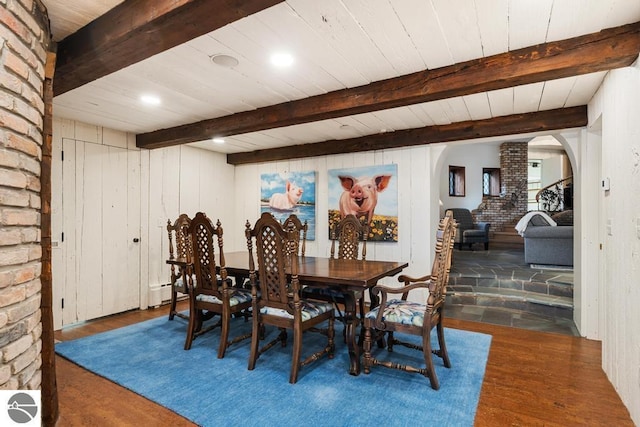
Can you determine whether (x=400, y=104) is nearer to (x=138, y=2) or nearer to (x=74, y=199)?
(x=138, y=2)

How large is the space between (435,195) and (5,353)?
4169 mm

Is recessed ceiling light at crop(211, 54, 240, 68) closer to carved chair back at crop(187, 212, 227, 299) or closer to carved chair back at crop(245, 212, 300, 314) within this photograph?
carved chair back at crop(245, 212, 300, 314)

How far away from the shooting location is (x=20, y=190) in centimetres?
148

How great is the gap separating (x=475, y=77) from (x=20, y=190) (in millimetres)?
2580

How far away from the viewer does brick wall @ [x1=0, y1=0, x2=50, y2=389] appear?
136 centimetres

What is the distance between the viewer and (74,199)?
3.70 metres

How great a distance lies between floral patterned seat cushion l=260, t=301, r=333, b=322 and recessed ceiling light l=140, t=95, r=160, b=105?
2.07m

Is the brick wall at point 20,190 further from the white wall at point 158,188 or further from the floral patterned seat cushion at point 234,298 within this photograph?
the white wall at point 158,188

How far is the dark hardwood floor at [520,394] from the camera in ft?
6.41

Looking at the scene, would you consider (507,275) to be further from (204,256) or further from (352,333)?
(204,256)

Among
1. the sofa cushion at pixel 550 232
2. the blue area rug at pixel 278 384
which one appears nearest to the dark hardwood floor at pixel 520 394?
the blue area rug at pixel 278 384

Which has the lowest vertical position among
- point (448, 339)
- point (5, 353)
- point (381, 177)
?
point (448, 339)

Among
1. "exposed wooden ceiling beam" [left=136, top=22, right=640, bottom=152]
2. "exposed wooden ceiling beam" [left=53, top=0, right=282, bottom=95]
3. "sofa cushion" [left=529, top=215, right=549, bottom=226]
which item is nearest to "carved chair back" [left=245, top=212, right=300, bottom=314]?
"exposed wooden ceiling beam" [left=136, top=22, right=640, bottom=152]

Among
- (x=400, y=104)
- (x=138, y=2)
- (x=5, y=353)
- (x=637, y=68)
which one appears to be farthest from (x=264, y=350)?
(x=637, y=68)
